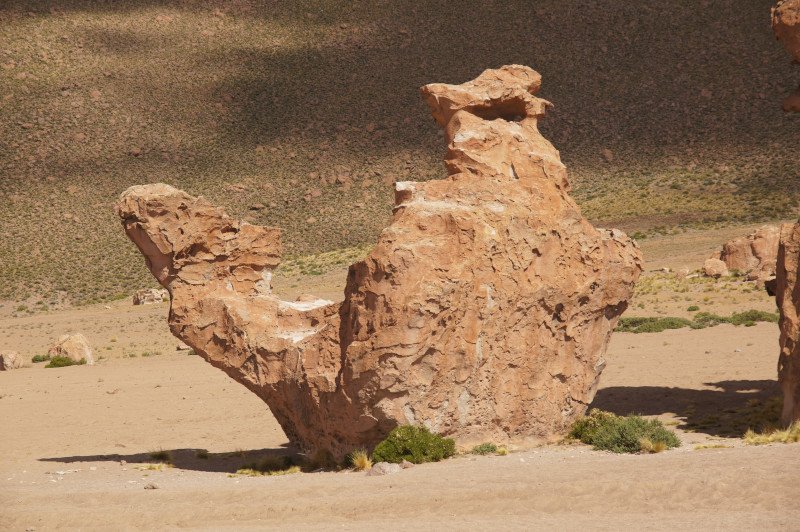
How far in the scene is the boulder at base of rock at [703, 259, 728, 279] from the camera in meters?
38.8

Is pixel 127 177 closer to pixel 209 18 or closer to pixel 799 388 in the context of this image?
pixel 209 18

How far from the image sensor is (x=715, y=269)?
39000mm

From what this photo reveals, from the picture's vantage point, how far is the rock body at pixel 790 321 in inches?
604

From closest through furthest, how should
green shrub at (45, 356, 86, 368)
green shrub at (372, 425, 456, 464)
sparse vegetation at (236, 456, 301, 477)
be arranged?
green shrub at (372, 425, 456, 464) < sparse vegetation at (236, 456, 301, 477) < green shrub at (45, 356, 86, 368)

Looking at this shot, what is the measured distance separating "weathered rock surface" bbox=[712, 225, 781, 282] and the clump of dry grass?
23.4 m

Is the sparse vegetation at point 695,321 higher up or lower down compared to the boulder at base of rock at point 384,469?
lower down

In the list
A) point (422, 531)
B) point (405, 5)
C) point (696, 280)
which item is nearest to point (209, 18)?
point (405, 5)

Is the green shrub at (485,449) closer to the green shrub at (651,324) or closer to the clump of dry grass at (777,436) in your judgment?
the clump of dry grass at (777,436)

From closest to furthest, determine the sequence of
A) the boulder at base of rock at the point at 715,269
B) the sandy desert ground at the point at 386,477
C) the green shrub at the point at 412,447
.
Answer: the sandy desert ground at the point at 386,477 < the green shrub at the point at 412,447 < the boulder at base of rock at the point at 715,269

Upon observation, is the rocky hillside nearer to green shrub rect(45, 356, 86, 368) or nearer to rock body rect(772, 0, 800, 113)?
green shrub rect(45, 356, 86, 368)

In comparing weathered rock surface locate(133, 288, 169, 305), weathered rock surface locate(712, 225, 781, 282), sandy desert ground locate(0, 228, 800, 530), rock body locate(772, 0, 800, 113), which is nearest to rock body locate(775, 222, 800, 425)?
sandy desert ground locate(0, 228, 800, 530)

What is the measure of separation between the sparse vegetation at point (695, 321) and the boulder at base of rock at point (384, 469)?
17.2m

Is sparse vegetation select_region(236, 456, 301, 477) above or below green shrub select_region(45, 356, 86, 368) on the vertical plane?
above

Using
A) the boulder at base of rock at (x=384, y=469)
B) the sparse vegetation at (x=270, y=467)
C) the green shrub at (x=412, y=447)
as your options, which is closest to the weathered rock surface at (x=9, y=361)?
the sparse vegetation at (x=270, y=467)
